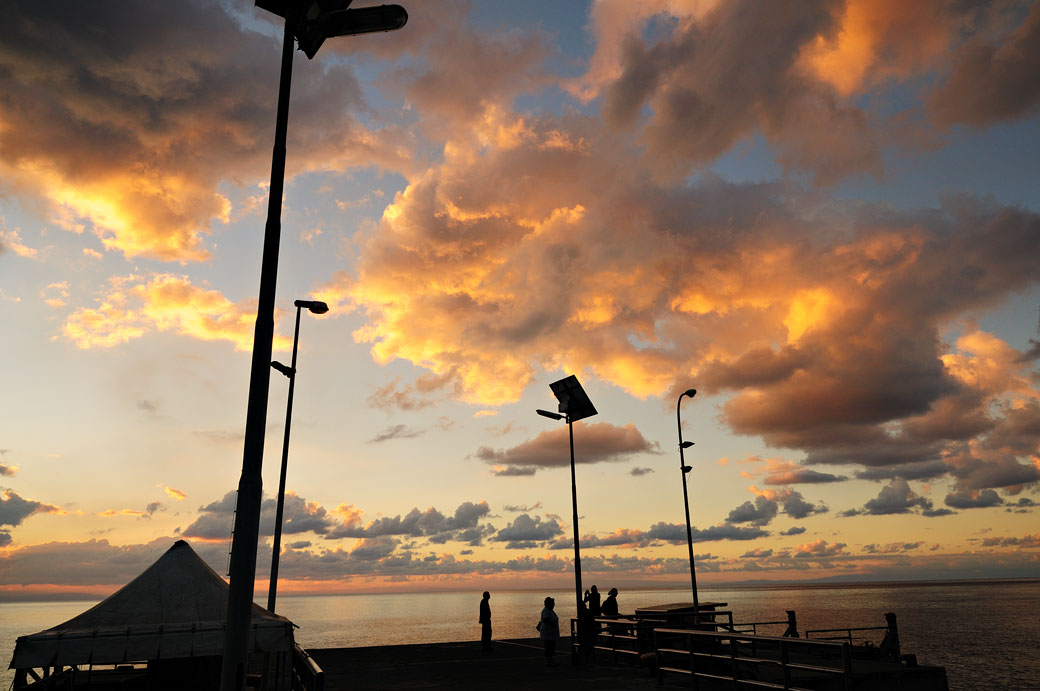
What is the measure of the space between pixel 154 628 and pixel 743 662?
12.9 meters

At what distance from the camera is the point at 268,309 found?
7406mm

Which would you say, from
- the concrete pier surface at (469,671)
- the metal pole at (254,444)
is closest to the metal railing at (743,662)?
the concrete pier surface at (469,671)

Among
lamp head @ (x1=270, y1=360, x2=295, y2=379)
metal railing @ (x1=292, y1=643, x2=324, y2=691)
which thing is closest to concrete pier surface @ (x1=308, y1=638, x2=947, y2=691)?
metal railing @ (x1=292, y1=643, x2=324, y2=691)

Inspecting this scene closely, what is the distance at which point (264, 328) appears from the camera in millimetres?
7316

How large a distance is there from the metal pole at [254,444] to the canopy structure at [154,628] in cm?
555

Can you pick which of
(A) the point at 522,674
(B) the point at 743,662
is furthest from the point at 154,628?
(B) the point at 743,662

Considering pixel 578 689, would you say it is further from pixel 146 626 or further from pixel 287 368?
pixel 287 368

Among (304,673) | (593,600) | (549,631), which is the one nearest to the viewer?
(304,673)

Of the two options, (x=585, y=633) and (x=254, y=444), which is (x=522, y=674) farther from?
(x=254, y=444)

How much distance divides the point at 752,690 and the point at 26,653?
46.6 ft

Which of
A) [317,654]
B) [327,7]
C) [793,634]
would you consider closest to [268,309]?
[327,7]

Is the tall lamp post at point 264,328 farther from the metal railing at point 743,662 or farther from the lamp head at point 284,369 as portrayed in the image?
the lamp head at point 284,369

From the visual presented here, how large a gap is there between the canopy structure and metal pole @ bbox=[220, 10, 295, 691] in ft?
18.2

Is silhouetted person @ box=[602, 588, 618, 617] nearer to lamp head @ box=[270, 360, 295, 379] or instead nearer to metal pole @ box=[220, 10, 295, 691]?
lamp head @ box=[270, 360, 295, 379]
